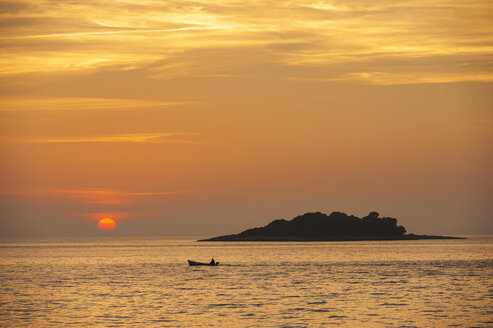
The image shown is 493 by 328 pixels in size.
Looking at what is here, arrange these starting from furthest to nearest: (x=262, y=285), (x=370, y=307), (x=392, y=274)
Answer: (x=392, y=274)
(x=262, y=285)
(x=370, y=307)

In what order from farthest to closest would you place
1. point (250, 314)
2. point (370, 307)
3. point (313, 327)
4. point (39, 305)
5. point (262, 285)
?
point (262, 285), point (39, 305), point (370, 307), point (250, 314), point (313, 327)

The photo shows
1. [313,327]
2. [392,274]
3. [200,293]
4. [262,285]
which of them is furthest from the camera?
[392,274]

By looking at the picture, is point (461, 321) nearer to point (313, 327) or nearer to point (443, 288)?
point (313, 327)

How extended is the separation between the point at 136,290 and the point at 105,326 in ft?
102

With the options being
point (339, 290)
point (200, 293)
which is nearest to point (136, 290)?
point (200, 293)

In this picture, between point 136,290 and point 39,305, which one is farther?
point 136,290

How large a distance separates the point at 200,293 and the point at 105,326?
2740 centimetres

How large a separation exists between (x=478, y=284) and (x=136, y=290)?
43.8 m

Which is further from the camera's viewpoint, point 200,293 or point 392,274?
point 392,274

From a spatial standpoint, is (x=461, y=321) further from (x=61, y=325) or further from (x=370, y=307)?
(x=61, y=325)

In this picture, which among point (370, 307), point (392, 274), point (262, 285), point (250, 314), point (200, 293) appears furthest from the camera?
point (392, 274)

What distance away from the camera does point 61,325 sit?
60.5 m

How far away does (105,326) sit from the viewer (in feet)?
194

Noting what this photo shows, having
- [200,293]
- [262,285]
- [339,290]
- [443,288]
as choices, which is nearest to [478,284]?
[443,288]
